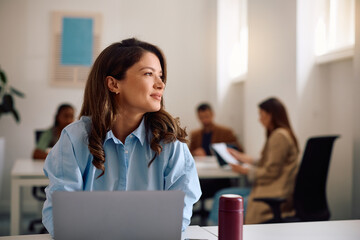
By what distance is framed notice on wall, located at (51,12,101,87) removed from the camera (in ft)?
18.0

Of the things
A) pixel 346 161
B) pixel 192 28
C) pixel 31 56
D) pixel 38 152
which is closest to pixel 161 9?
pixel 192 28

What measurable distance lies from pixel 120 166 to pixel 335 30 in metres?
2.35

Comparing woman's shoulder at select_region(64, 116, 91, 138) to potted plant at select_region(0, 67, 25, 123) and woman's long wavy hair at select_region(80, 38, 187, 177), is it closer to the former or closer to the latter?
woman's long wavy hair at select_region(80, 38, 187, 177)

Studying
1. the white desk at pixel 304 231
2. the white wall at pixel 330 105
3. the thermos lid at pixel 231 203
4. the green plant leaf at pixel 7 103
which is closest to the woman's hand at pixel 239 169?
the white wall at pixel 330 105

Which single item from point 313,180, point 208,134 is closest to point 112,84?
point 313,180

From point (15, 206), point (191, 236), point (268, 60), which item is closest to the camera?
point (191, 236)

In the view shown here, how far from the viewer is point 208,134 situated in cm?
494

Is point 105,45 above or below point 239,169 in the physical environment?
above

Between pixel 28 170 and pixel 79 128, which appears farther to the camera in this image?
pixel 28 170

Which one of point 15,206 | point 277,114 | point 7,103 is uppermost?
point 7,103

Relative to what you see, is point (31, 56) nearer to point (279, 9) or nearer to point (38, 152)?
point (38, 152)

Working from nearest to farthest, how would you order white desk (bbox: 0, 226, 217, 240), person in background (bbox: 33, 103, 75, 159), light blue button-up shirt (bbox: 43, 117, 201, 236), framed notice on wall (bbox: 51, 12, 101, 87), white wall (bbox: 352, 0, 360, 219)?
white desk (bbox: 0, 226, 217, 240) < light blue button-up shirt (bbox: 43, 117, 201, 236) < white wall (bbox: 352, 0, 360, 219) < person in background (bbox: 33, 103, 75, 159) < framed notice on wall (bbox: 51, 12, 101, 87)

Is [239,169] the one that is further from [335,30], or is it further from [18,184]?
[18,184]

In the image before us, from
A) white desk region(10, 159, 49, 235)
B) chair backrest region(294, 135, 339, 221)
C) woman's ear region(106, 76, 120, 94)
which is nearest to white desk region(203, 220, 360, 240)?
woman's ear region(106, 76, 120, 94)
